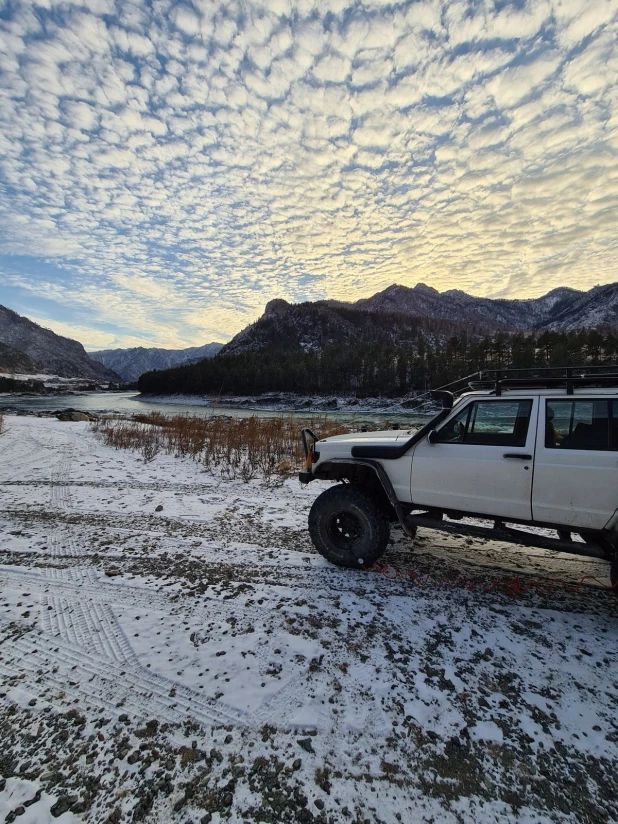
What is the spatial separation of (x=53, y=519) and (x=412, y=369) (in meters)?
78.9

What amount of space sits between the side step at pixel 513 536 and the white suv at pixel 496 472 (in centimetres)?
1

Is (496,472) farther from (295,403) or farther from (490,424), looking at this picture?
(295,403)

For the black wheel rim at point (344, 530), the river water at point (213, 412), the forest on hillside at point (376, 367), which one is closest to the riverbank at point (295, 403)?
the forest on hillside at point (376, 367)

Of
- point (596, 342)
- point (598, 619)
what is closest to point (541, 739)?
point (598, 619)

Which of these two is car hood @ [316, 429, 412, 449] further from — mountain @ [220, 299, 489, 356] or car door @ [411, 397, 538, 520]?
mountain @ [220, 299, 489, 356]

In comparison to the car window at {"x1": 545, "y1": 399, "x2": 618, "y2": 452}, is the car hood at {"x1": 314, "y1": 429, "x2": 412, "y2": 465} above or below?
below

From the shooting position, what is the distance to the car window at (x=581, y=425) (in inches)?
129

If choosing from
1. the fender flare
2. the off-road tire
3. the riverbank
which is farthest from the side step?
the riverbank

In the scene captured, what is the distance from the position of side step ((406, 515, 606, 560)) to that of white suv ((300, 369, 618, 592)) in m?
0.01

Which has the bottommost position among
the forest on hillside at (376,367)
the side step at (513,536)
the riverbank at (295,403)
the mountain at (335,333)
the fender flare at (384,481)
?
the riverbank at (295,403)

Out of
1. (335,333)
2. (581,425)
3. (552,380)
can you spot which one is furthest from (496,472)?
(335,333)

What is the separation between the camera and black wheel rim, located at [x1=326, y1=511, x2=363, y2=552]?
4.41 m

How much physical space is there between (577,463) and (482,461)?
0.79 meters

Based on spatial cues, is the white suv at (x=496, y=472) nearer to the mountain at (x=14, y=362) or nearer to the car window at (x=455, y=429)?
the car window at (x=455, y=429)
